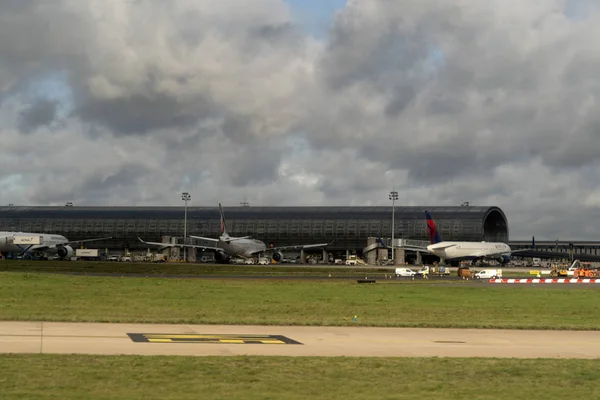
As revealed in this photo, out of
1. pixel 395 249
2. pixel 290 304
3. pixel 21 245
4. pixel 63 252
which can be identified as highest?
pixel 395 249

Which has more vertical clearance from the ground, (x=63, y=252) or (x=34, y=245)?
(x=34, y=245)

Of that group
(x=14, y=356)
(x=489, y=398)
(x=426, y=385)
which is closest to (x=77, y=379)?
(x=14, y=356)

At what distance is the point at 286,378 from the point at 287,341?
900cm

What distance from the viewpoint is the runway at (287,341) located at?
24.5 meters

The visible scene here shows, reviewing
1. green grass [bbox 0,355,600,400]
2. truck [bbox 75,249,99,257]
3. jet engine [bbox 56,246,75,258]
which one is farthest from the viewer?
truck [bbox 75,249,99,257]

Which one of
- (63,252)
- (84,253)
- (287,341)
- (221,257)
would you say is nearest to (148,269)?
(221,257)

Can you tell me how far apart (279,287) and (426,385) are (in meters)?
50.8

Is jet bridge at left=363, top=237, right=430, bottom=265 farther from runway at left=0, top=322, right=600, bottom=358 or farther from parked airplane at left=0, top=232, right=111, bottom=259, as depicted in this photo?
runway at left=0, top=322, right=600, bottom=358

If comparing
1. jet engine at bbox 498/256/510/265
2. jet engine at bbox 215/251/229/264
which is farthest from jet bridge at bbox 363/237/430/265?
jet engine at bbox 215/251/229/264

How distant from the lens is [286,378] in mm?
19109

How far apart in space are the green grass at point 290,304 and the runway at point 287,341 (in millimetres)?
3201

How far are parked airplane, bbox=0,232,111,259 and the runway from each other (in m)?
134

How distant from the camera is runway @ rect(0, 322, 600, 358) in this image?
24500 millimetres

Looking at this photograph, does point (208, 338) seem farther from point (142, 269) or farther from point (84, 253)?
point (84, 253)
